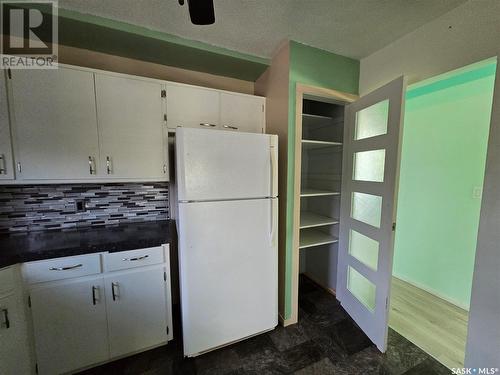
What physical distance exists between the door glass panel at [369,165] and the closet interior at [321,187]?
0.93ft

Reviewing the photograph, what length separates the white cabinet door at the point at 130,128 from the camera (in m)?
1.50

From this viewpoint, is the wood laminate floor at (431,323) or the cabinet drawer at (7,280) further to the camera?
the wood laminate floor at (431,323)

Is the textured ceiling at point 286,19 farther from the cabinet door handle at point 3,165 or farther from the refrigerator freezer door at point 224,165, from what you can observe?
the cabinet door handle at point 3,165

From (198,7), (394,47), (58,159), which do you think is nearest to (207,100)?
(198,7)

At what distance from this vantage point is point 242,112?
1.90 meters

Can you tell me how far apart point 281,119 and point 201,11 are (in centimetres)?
104

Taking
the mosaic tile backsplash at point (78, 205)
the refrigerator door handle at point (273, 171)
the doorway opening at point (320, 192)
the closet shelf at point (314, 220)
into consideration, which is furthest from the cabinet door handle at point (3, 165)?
the closet shelf at point (314, 220)

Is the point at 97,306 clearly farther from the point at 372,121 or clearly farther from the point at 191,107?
the point at 372,121

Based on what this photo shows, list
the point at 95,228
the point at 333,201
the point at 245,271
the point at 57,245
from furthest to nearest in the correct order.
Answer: the point at 333,201, the point at 95,228, the point at 245,271, the point at 57,245

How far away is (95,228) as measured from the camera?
172 cm

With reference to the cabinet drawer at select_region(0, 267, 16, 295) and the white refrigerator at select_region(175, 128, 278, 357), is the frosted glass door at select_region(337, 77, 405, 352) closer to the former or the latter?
the white refrigerator at select_region(175, 128, 278, 357)

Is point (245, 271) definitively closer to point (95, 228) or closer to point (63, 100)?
point (95, 228)

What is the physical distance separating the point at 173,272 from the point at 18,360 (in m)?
1.07

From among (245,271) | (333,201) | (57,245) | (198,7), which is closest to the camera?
(198,7)
